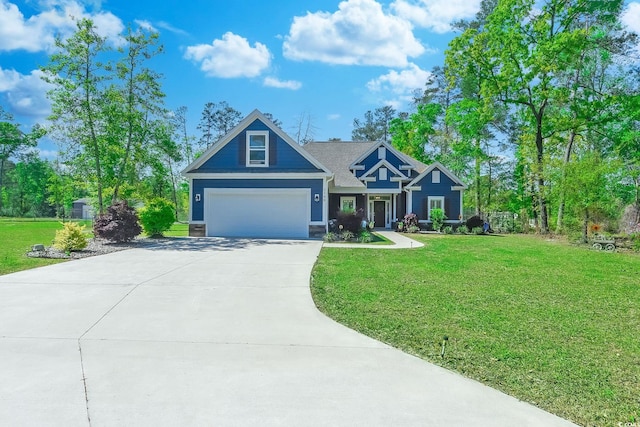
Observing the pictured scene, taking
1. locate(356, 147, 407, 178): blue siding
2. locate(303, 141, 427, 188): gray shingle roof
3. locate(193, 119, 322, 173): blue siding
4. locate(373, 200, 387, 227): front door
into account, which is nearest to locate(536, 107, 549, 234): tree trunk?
locate(303, 141, 427, 188): gray shingle roof

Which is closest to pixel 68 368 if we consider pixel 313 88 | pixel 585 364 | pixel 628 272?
pixel 585 364

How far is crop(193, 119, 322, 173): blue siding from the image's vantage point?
58.8 feet

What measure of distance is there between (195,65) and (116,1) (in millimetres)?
5077

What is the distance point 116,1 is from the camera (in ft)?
54.0

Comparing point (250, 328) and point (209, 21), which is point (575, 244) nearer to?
point (250, 328)

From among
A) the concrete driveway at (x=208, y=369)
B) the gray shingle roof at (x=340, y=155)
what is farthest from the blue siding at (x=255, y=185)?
the concrete driveway at (x=208, y=369)

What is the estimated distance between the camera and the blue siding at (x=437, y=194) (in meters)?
24.8

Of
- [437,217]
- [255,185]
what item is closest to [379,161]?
[437,217]

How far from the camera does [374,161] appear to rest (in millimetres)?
26156

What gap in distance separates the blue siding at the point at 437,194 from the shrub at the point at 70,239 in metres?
18.4

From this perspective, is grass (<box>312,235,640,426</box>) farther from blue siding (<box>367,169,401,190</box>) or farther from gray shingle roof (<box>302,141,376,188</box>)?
blue siding (<box>367,169,401,190</box>)

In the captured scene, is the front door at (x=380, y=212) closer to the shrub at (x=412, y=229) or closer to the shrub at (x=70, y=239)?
the shrub at (x=412, y=229)

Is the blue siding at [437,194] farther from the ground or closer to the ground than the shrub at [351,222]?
farther from the ground

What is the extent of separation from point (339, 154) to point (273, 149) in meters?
9.81
